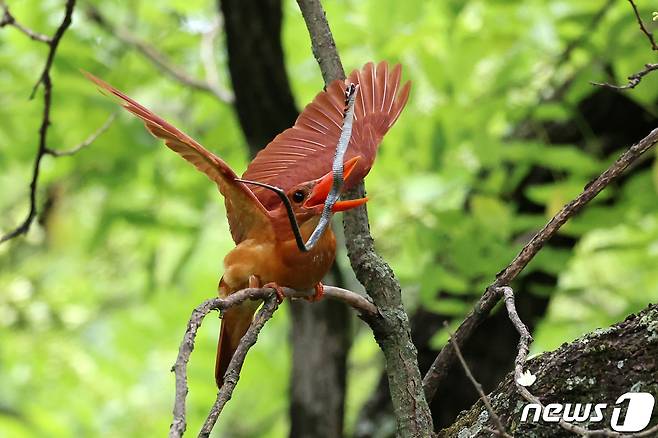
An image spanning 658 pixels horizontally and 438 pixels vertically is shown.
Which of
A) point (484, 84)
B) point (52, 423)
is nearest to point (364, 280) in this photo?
point (484, 84)

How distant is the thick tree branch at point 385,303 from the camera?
1.66 meters

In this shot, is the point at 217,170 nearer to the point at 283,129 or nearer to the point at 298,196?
the point at 298,196

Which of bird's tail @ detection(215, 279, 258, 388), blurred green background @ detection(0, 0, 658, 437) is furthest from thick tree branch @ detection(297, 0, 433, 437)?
blurred green background @ detection(0, 0, 658, 437)

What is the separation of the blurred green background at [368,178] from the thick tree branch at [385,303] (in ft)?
4.71

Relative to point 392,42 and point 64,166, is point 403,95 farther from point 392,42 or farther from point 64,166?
point 64,166

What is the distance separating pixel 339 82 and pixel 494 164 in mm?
1575

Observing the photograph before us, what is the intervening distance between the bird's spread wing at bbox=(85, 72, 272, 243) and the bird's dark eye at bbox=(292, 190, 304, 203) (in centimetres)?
9

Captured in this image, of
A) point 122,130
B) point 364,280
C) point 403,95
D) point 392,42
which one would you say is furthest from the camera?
point 122,130

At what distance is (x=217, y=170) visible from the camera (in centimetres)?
178

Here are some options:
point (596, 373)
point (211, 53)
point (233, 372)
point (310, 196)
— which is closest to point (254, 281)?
point (310, 196)

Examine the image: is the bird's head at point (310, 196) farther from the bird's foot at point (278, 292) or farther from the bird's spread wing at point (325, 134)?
the bird's foot at point (278, 292)

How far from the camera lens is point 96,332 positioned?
5.40 meters

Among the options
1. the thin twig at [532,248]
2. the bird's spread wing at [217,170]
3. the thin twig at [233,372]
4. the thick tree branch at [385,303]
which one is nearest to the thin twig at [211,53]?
the bird's spread wing at [217,170]

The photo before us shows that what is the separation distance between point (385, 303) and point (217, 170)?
426 millimetres
